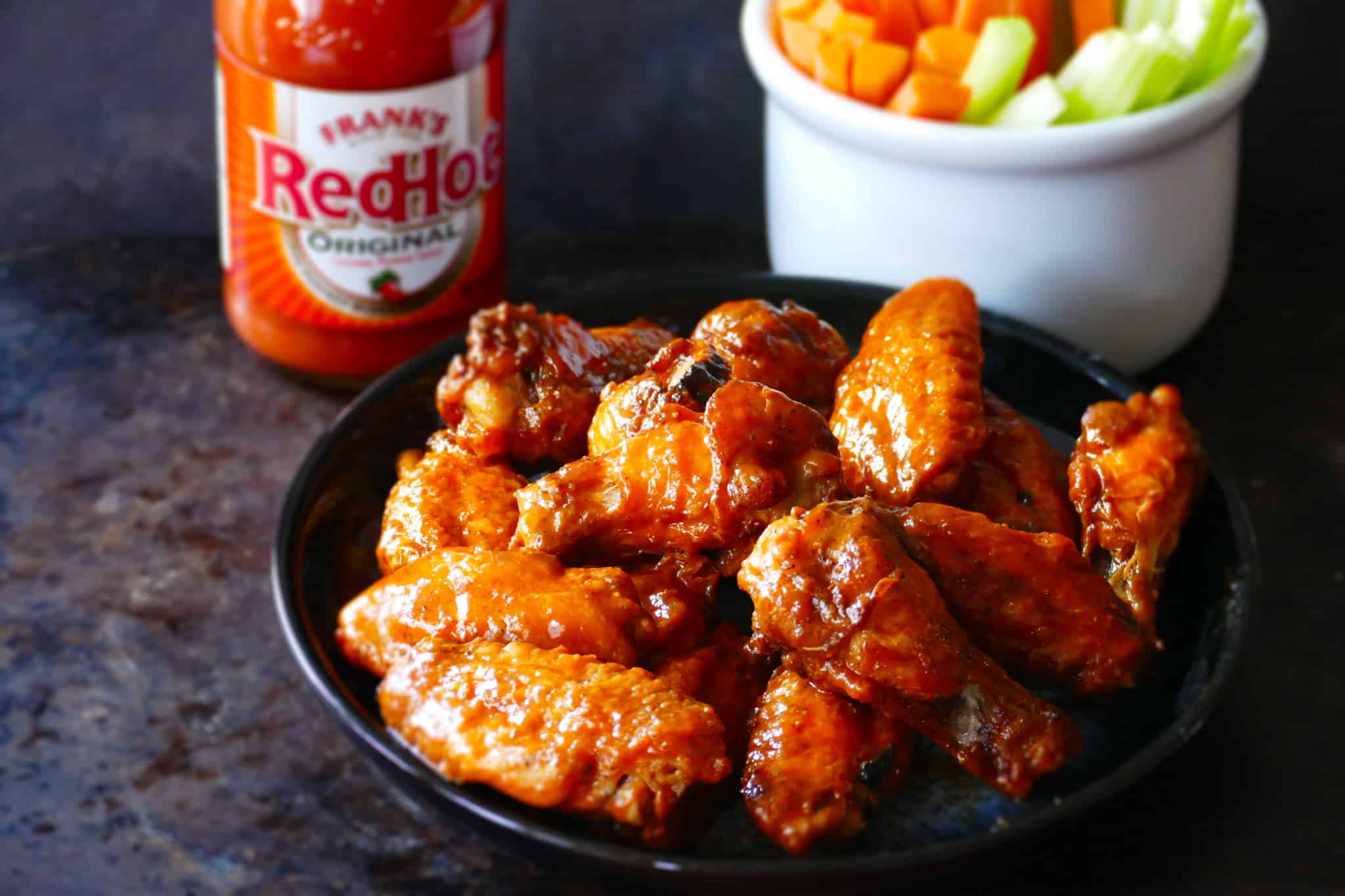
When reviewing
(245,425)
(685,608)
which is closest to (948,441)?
(685,608)

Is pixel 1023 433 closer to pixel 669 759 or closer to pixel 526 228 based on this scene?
pixel 669 759

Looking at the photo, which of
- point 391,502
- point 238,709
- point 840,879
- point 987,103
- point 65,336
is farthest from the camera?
point 65,336

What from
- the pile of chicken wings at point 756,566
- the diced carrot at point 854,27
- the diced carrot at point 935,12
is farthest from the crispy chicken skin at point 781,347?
the diced carrot at point 935,12

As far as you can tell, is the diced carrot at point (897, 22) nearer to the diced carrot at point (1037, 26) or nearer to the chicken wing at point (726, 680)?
the diced carrot at point (1037, 26)

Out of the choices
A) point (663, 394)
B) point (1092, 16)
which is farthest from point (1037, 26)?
point (663, 394)

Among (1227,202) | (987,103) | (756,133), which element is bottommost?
(756,133)
